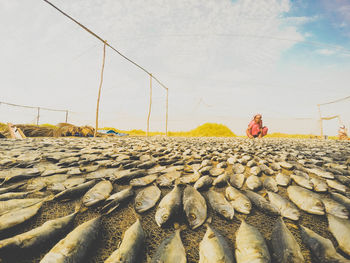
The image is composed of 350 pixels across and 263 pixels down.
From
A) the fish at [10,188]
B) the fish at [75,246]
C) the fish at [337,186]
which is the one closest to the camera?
the fish at [75,246]

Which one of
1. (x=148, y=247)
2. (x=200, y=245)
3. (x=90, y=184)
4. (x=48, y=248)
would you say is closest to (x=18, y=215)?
(x=48, y=248)

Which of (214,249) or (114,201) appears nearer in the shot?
(214,249)

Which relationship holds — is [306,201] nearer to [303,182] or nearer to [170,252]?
[303,182]

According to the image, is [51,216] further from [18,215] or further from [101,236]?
[101,236]

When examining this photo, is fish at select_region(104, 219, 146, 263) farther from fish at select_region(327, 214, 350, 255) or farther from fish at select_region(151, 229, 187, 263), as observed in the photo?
fish at select_region(327, 214, 350, 255)

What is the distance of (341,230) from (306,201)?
0.29 meters

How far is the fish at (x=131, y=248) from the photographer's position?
0.61m

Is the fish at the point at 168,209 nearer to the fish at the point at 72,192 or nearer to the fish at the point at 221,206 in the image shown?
the fish at the point at 221,206

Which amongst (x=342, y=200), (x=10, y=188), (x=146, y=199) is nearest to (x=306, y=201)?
(x=342, y=200)

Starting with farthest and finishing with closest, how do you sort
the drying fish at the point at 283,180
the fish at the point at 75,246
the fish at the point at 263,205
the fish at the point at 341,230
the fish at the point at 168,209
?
1. the drying fish at the point at 283,180
2. the fish at the point at 263,205
3. the fish at the point at 168,209
4. the fish at the point at 341,230
5. the fish at the point at 75,246

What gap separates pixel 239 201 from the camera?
3.53ft

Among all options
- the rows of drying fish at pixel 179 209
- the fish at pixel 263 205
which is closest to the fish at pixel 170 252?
the rows of drying fish at pixel 179 209

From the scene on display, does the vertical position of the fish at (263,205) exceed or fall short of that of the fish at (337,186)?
it falls short

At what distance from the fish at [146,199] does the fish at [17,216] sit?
584 mm
